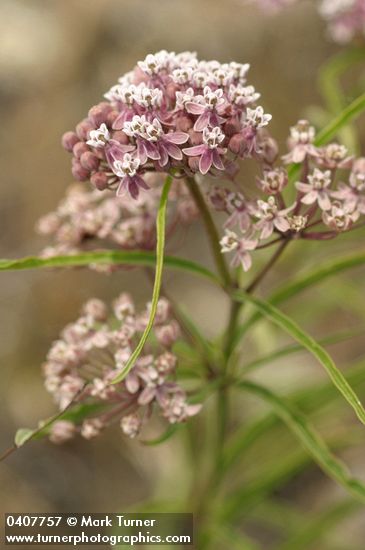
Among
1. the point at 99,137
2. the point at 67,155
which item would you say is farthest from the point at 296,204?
the point at 67,155

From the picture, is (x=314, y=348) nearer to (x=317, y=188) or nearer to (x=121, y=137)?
(x=317, y=188)

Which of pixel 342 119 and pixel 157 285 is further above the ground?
pixel 342 119

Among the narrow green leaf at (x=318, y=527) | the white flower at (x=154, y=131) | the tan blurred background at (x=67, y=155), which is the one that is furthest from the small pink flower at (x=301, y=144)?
the tan blurred background at (x=67, y=155)

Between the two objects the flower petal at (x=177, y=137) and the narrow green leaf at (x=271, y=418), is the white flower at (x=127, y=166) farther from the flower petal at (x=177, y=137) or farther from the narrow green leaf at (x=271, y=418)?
the narrow green leaf at (x=271, y=418)

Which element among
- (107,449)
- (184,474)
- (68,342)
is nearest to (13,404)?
(107,449)

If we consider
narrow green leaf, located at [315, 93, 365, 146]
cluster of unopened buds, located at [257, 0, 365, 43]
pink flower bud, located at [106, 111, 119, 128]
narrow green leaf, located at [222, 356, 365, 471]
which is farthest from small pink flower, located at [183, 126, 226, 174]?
cluster of unopened buds, located at [257, 0, 365, 43]

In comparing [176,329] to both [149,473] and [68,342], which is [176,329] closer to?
[68,342]
